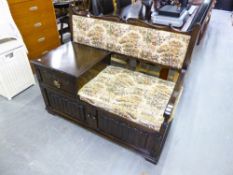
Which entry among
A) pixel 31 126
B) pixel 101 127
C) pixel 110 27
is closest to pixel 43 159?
pixel 31 126

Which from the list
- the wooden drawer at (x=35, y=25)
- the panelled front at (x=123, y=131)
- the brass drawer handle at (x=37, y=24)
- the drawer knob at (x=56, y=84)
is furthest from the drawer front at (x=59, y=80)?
the brass drawer handle at (x=37, y=24)

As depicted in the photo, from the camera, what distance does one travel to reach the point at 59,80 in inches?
60.4

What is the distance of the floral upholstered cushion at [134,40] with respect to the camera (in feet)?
4.85

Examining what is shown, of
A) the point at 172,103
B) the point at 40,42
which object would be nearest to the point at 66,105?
the point at 172,103

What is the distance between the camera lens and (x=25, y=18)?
2.15m

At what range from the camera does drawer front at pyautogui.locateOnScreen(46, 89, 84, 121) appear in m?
1.61

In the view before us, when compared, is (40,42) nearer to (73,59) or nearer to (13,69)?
(13,69)

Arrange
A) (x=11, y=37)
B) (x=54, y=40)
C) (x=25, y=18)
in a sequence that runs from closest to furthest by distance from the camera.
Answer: (x=11, y=37) < (x=25, y=18) < (x=54, y=40)

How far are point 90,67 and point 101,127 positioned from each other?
0.58m

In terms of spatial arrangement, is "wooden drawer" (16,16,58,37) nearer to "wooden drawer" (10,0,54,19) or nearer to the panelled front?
"wooden drawer" (10,0,54,19)

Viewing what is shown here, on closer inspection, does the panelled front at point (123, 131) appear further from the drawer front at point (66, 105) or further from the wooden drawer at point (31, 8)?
the wooden drawer at point (31, 8)

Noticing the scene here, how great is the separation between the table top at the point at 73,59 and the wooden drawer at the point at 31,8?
793 mm

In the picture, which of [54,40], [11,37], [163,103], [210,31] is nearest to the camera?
[163,103]

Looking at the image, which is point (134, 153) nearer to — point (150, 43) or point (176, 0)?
point (150, 43)
